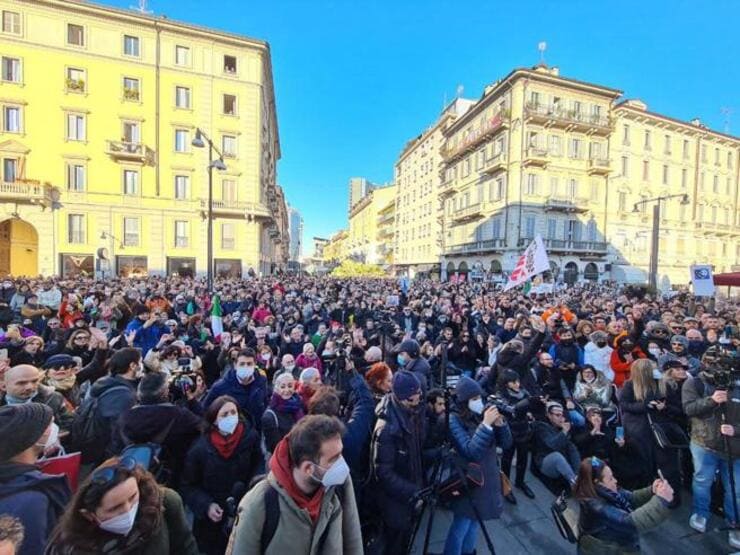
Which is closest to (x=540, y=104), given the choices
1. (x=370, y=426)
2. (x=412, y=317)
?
(x=412, y=317)

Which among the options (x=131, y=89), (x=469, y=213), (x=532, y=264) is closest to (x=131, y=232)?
(x=131, y=89)

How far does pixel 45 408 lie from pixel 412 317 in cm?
910

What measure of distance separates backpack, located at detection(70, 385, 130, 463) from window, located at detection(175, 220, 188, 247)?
1187 inches

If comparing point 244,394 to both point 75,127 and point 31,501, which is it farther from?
point 75,127

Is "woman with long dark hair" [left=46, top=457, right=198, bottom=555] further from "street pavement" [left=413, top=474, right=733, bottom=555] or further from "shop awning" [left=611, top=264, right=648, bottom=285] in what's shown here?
"shop awning" [left=611, top=264, right=648, bottom=285]

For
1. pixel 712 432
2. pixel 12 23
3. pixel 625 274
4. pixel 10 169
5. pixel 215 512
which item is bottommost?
pixel 215 512

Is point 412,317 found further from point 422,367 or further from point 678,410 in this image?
point 678,410

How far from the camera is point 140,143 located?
1126 inches

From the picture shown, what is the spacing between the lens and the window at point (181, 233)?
2964cm

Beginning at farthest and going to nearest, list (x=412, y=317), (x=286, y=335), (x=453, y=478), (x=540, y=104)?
(x=540, y=104)
(x=412, y=317)
(x=286, y=335)
(x=453, y=478)

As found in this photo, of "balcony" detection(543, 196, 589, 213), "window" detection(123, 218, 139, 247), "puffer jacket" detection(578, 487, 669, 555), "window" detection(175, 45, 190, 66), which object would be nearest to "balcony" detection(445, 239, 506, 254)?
"balcony" detection(543, 196, 589, 213)

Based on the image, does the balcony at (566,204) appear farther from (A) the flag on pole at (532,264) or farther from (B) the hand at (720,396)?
(B) the hand at (720,396)

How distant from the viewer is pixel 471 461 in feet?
9.24

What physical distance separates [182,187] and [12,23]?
50.1 ft
